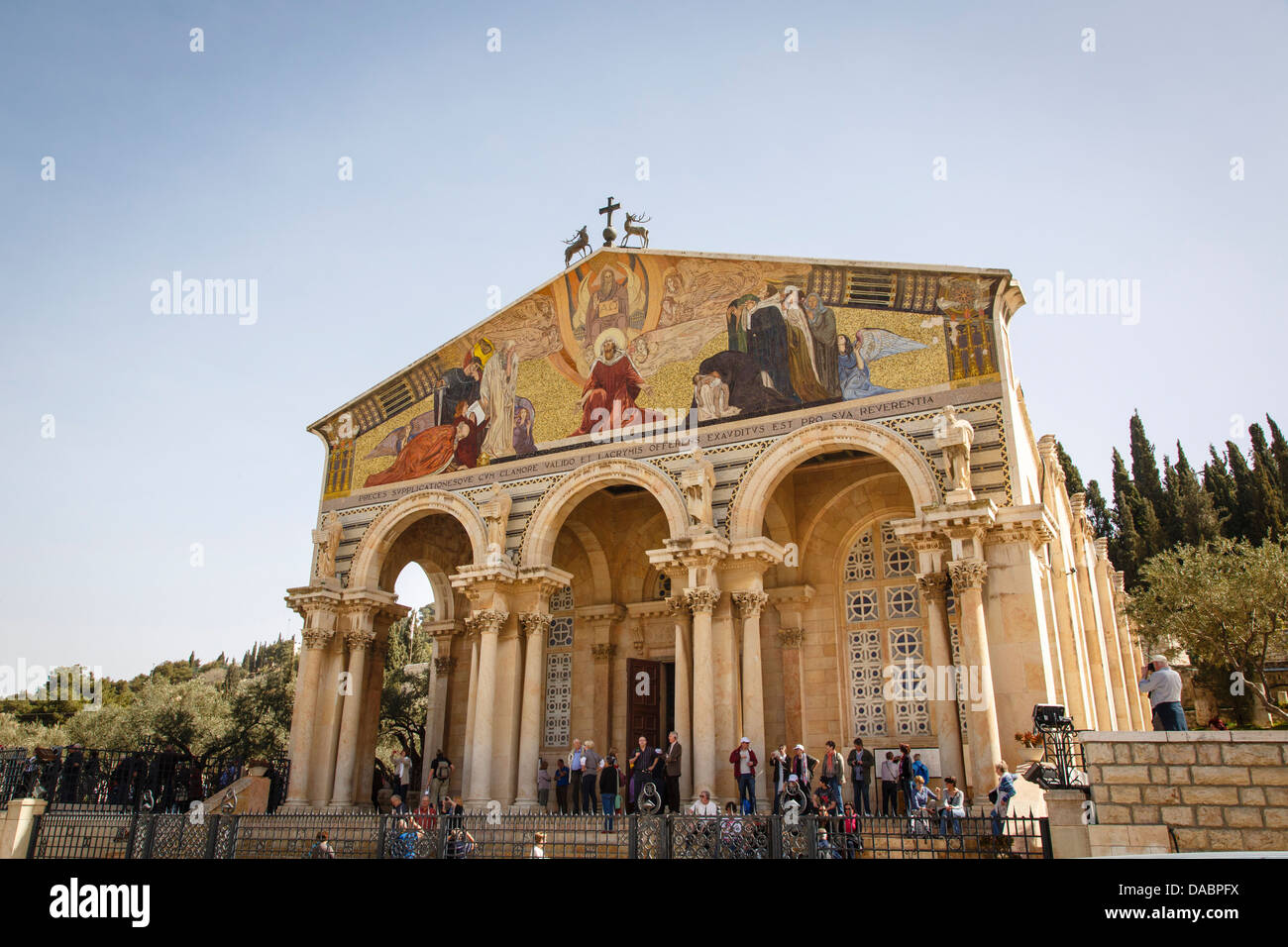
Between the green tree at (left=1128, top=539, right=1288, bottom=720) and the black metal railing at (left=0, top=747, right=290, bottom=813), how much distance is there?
85.3ft

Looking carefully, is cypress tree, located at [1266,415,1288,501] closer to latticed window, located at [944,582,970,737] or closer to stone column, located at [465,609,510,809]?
latticed window, located at [944,582,970,737]

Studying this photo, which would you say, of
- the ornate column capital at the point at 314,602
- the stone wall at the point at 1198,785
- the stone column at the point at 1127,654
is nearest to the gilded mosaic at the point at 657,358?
the ornate column capital at the point at 314,602

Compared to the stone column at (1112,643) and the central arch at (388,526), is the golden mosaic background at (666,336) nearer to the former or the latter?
the central arch at (388,526)

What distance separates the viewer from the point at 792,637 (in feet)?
64.4

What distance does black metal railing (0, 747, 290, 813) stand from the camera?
56.6 ft

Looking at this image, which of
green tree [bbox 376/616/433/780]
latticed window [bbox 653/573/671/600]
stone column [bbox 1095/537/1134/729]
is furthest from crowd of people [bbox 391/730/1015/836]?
green tree [bbox 376/616/433/780]

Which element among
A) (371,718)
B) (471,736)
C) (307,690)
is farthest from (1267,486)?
(307,690)

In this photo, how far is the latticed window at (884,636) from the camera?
18406 millimetres

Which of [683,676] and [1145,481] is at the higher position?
[1145,481]

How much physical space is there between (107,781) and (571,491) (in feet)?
37.1

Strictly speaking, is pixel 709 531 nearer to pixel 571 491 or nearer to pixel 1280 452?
pixel 571 491
